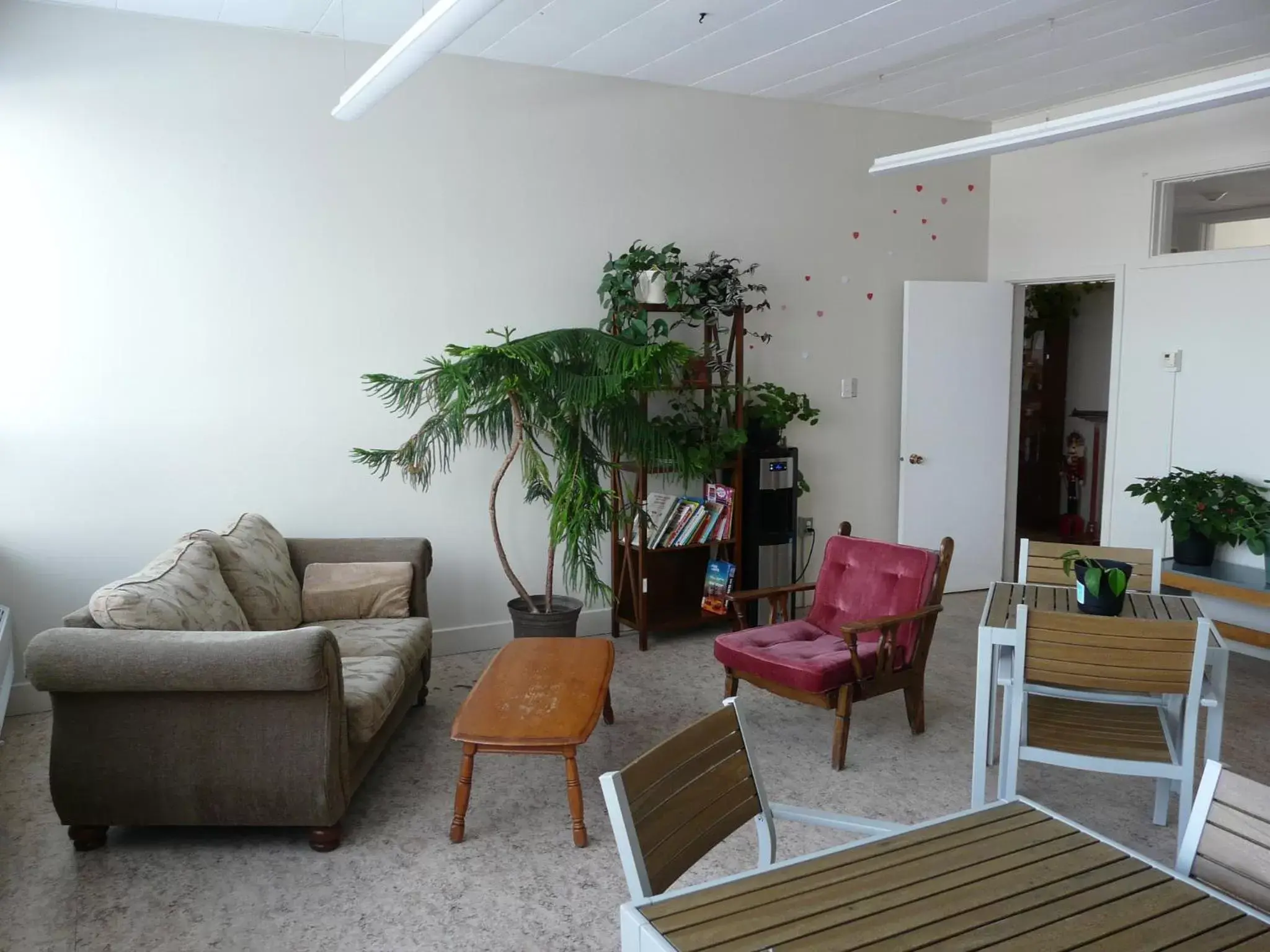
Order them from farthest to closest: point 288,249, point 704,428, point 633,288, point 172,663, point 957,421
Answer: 1. point 957,421
2. point 704,428
3. point 633,288
4. point 288,249
5. point 172,663

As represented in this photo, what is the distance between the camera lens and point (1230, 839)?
1.76 m

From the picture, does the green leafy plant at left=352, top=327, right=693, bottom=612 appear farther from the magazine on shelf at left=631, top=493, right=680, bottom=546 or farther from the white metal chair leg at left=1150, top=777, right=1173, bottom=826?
the white metal chair leg at left=1150, top=777, right=1173, bottom=826

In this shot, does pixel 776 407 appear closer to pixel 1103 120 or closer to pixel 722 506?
pixel 722 506

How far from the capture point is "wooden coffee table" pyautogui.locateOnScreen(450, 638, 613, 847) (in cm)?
320

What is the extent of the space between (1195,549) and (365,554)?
4.34 meters

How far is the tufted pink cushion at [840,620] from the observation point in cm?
396

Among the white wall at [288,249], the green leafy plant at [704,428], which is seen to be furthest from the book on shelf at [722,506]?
the white wall at [288,249]

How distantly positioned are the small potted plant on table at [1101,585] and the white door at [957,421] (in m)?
3.16

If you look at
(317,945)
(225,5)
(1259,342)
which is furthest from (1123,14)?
(317,945)

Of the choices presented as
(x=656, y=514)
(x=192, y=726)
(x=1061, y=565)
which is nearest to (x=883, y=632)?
(x=1061, y=565)

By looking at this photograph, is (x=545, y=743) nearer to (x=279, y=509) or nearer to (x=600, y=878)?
(x=600, y=878)

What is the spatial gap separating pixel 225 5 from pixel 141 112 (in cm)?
61

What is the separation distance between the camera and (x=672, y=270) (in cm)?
544

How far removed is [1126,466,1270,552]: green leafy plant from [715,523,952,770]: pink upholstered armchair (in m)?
1.97
